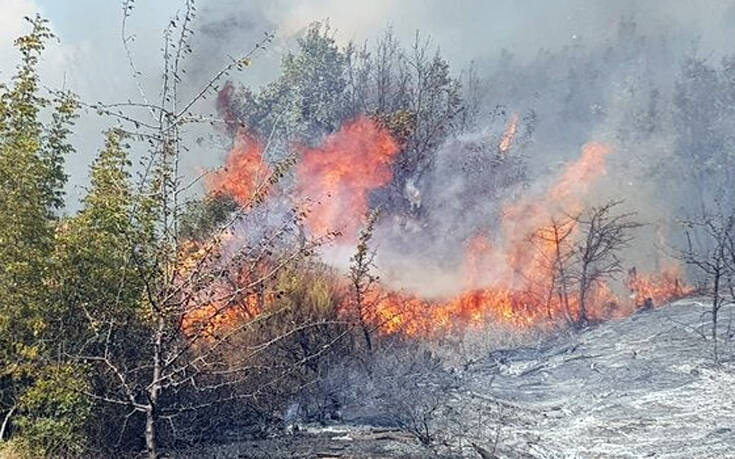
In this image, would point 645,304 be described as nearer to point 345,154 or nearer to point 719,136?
point 719,136

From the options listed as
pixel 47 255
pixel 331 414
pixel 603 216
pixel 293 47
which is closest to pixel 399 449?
pixel 331 414

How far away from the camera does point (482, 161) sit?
47625 mm

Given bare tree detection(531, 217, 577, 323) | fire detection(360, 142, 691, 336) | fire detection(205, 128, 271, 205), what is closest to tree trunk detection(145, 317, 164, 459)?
fire detection(360, 142, 691, 336)

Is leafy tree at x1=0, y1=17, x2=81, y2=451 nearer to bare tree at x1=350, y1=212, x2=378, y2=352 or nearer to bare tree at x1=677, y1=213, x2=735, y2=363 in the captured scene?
bare tree at x1=350, y1=212, x2=378, y2=352

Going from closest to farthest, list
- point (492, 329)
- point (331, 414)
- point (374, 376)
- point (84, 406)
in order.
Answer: point (84, 406)
point (331, 414)
point (374, 376)
point (492, 329)

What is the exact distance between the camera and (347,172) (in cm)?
4538

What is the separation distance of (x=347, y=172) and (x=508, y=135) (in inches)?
524

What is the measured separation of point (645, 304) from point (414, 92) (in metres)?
24.8

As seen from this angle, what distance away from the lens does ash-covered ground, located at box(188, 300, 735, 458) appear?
16.8 metres

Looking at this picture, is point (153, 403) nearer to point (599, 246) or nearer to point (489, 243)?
point (599, 246)

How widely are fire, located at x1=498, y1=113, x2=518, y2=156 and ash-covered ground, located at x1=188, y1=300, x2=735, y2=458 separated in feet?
79.0

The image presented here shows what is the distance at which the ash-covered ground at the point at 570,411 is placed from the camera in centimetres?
1683

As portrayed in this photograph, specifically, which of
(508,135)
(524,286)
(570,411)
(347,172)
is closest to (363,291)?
(524,286)

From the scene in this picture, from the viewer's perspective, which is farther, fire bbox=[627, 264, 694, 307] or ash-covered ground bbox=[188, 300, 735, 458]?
fire bbox=[627, 264, 694, 307]
